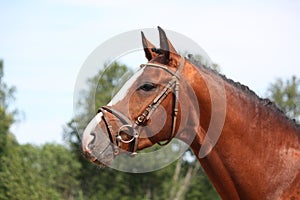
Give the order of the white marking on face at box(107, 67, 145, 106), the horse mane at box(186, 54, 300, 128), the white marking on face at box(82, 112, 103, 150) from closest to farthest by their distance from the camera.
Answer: the white marking on face at box(82, 112, 103, 150)
the white marking on face at box(107, 67, 145, 106)
the horse mane at box(186, 54, 300, 128)

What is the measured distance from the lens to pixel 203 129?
6051 mm

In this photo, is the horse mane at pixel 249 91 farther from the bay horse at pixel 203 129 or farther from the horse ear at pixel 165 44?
the horse ear at pixel 165 44

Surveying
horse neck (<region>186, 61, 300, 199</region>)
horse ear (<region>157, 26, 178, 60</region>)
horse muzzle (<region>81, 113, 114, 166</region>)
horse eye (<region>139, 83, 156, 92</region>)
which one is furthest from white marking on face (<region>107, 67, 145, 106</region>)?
horse neck (<region>186, 61, 300, 199</region>)

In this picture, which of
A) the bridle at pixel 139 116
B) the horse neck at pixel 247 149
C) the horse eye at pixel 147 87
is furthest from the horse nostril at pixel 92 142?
the horse neck at pixel 247 149

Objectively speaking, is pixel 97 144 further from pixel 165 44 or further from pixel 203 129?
pixel 165 44

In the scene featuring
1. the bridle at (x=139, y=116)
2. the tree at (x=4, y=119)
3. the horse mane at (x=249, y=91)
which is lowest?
the bridle at (x=139, y=116)

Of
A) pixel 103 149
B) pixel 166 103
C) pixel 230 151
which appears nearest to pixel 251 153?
pixel 230 151

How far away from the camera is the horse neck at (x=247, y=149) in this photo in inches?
232

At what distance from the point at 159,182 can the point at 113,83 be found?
161 feet

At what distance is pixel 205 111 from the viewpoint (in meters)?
6.01

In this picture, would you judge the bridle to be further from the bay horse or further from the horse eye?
the horse eye

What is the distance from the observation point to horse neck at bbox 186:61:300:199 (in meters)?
5.89

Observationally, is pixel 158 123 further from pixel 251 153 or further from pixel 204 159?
pixel 251 153

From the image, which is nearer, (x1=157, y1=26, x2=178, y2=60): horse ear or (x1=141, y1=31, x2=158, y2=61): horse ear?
(x1=157, y1=26, x2=178, y2=60): horse ear
